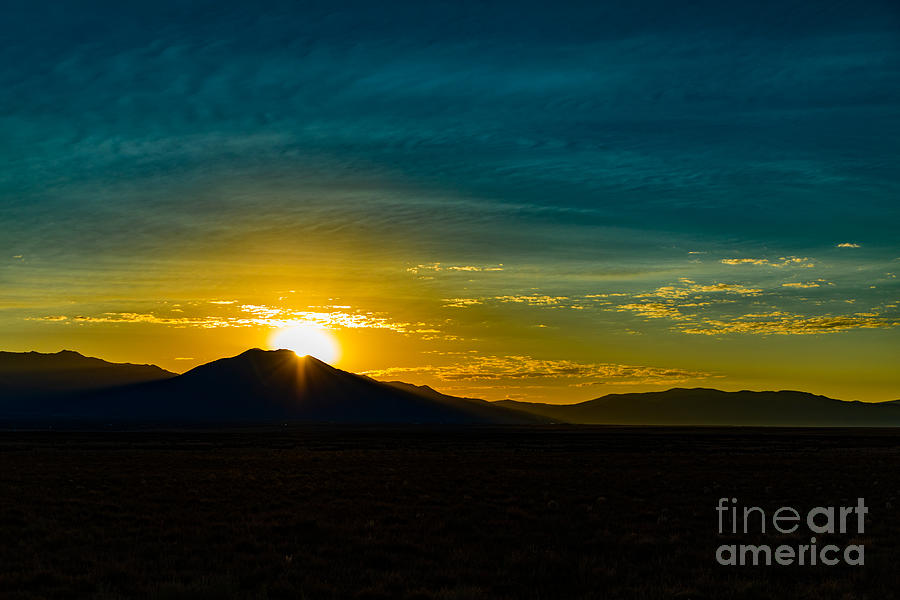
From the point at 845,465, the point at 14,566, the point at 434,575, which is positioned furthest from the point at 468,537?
the point at 845,465

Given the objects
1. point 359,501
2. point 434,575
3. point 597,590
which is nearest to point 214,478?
point 359,501

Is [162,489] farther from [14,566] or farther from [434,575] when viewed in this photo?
[434,575]

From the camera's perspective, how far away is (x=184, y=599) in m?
11.9

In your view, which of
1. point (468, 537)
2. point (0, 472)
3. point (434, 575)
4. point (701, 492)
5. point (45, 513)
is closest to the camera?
point (434, 575)

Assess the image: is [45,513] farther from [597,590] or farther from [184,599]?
[597,590]

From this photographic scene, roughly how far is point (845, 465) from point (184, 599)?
44905 millimetres

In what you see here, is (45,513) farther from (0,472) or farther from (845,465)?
(845,465)

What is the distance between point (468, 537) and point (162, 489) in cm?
1626

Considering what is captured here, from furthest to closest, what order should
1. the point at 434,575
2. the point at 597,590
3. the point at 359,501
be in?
the point at 359,501 < the point at 434,575 < the point at 597,590

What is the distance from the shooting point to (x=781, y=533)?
62.4ft

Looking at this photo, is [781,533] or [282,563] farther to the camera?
[781,533]

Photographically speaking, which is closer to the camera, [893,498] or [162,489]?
[893,498]

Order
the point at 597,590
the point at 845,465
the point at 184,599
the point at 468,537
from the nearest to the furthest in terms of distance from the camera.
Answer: the point at 184,599 → the point at 597,590 → the point at 468,537 → the point at 845,465

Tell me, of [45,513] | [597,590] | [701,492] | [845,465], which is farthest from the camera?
[845,465]
